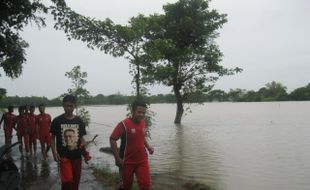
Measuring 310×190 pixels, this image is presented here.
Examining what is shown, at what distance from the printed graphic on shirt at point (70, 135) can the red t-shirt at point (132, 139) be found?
1.80ft

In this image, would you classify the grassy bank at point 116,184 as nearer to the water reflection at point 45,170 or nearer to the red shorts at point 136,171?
the water reflection at point 45,170

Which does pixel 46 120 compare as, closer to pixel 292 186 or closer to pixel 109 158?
pixel 109 158

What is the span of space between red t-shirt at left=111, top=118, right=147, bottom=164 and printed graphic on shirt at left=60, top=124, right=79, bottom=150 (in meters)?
0.55

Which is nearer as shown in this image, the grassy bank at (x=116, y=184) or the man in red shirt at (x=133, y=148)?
the man in red shirt at (x=133, y=148)

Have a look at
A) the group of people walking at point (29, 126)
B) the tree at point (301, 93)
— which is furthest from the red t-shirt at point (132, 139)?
the tree at point (301, 93)

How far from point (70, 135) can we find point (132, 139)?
0.91 m

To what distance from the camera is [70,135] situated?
238 inches

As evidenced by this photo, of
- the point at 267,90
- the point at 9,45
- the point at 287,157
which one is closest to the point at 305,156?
the point at 287,157

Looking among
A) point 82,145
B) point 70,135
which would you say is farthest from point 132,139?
point 70,135

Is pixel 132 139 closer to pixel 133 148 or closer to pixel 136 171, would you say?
pixel 133 148

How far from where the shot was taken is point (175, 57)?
3391 cm

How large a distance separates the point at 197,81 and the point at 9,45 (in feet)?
83.6

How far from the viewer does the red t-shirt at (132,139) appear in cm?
614

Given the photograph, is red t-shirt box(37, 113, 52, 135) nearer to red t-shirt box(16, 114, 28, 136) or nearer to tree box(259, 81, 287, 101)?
red t-shirt box(16, 114, 28, 136)
